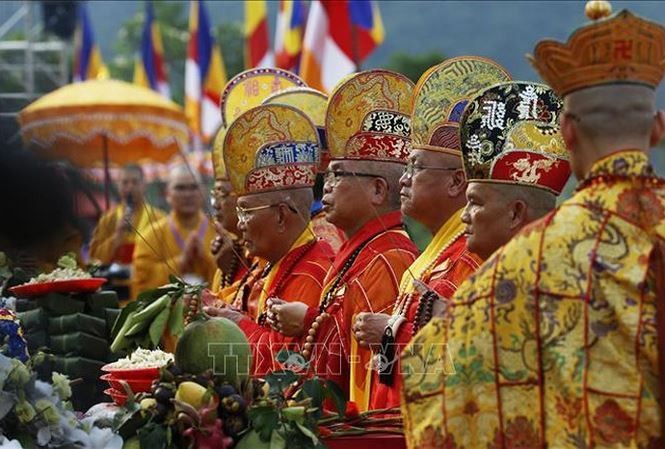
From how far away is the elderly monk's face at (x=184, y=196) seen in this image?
1205cm

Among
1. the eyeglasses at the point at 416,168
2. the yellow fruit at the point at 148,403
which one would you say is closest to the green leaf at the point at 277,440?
the yellow fruit at the point at 148,403

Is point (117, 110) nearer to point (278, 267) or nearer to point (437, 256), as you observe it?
point (278, 267)

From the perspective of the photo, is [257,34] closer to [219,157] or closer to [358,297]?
[219,157]

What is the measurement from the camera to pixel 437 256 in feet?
17.5

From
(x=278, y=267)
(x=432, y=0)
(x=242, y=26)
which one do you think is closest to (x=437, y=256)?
(x=278, y=267)

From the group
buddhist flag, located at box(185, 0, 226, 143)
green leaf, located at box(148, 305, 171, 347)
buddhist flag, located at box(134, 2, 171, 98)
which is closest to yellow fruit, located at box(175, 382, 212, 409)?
green leaf, located at box(148, 305, 171, 347)

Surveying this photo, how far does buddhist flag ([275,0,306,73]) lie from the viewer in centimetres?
1327

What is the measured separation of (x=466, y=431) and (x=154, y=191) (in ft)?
54.9

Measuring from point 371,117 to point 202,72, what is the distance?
15.3 meters

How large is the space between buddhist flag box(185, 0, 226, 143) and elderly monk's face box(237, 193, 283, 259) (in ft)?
45.3

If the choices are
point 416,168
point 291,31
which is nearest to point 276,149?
point 416,168

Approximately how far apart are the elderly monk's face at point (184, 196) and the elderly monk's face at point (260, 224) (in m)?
5.34

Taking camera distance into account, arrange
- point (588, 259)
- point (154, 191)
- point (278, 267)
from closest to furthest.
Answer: point (588, 259) < point (278, 267) < point (154, 191)

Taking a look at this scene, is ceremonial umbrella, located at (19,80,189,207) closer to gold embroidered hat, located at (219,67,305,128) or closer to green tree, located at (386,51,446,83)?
gold embroidered hat, located at (219,67,305,128)
